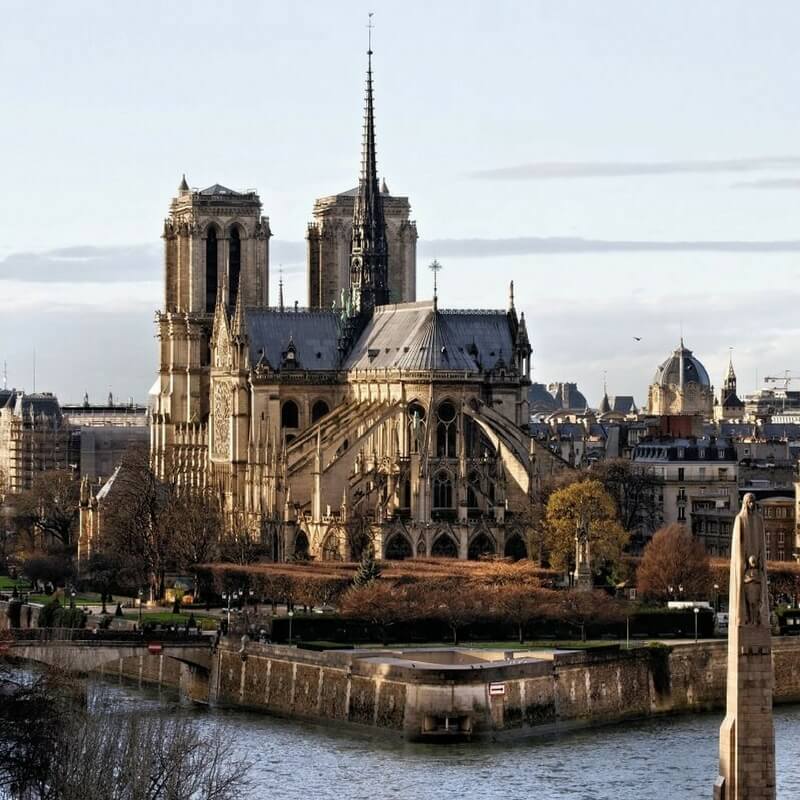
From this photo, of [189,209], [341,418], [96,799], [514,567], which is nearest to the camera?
[96,799]

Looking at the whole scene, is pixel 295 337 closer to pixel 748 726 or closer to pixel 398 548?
pixel 398 548

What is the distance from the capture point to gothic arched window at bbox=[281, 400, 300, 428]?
15000 centimetres

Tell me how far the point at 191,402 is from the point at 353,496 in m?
30.5

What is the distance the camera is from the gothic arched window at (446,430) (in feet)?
453

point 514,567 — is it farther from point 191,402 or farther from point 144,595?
point 191,402

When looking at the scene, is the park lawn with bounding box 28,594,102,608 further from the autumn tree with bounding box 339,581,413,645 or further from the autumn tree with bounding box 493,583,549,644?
the autumn tree with bounding box 493,583,549,644

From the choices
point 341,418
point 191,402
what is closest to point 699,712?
point 341,418

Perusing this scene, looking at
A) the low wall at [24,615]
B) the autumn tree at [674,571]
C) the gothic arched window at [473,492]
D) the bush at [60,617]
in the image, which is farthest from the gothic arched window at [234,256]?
the bush at [60,617]

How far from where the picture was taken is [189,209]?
162125mm

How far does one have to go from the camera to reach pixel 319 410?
151 m

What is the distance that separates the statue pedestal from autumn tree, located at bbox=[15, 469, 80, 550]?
104m

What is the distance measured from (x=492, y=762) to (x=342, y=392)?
210ft

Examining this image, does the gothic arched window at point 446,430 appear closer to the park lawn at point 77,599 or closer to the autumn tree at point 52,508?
the park lawn at point 77,599

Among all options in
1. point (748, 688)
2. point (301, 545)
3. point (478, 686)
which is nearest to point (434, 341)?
point (301, 545)
